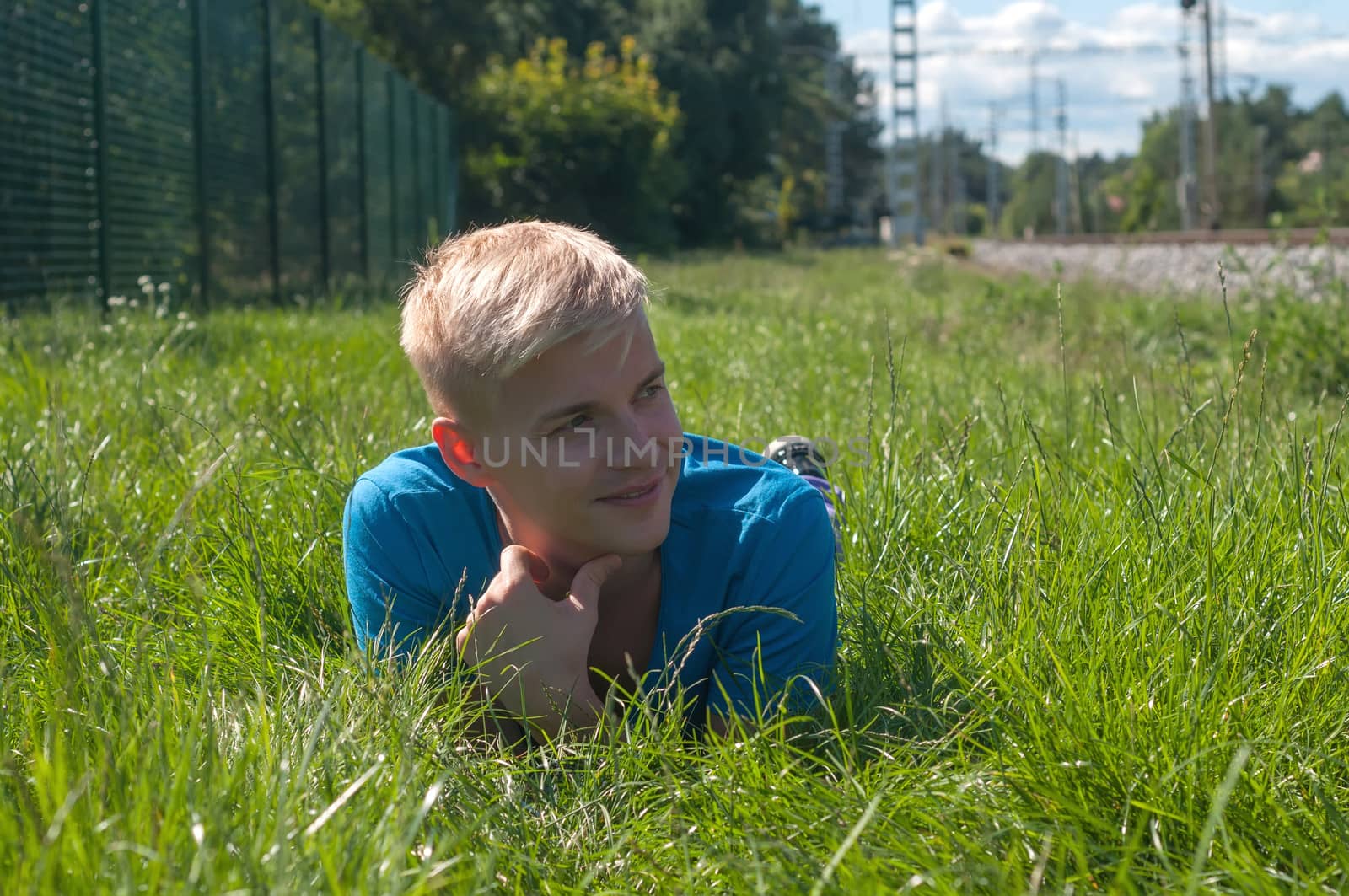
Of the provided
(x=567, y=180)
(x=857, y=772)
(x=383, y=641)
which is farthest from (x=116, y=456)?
(x=567, y=180)

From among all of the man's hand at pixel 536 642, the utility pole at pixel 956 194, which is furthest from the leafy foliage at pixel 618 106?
the man's hand at pixel 536 642

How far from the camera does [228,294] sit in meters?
9.52

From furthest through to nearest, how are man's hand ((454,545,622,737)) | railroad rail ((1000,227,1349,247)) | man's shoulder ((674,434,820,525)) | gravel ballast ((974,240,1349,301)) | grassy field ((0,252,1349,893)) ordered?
railroad rail ((1000,227,1349,247)), gravel ballast ((974,240,1349,301)), man's shoulder ((674,434,820,525)), man's hand ((454,545,622,737)), grassy field ((0,252,1349,893))

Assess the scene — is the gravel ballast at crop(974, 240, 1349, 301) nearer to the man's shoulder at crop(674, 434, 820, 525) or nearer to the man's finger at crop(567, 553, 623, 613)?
the man's shoulder at crop(674, 434, 820, 525)

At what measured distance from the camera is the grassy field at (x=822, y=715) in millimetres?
1322

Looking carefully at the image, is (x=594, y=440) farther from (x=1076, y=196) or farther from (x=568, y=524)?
(x=1076, y=196)

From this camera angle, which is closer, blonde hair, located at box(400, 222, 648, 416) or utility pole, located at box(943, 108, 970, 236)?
blonde hair, located at box(400, 222, 648, 416)

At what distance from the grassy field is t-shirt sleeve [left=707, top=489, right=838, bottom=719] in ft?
0.24

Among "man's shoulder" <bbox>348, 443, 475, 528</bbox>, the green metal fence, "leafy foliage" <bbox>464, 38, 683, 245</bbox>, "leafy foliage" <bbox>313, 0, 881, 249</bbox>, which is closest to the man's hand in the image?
"man's shoulder" <bbox>348, 443, 475, 528</bbox>

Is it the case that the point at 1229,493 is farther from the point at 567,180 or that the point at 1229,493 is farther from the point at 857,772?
the point at 567,180

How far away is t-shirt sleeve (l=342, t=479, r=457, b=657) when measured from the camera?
2.09 metres

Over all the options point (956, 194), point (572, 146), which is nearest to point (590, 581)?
point (572, 146)

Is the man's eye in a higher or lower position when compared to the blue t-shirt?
higher

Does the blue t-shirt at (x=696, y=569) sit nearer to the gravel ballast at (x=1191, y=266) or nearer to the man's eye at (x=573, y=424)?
the man's eye at (x=573, y=424)
